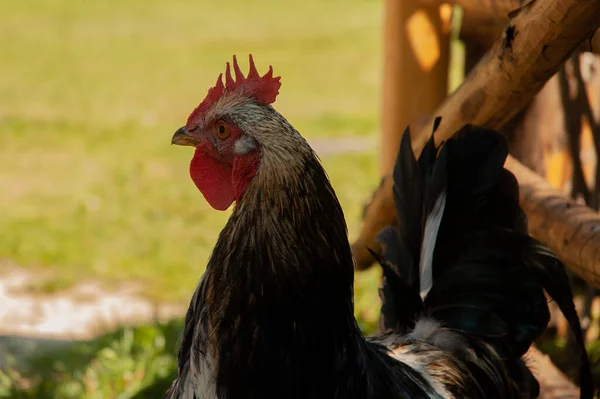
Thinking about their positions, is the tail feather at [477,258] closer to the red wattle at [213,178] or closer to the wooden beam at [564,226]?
the wooden beam at [564,226]

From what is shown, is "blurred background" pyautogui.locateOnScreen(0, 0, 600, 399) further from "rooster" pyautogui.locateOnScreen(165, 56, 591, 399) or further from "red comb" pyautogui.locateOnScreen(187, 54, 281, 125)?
"red comb" pyautogui.locateOnScreen(187, 54, 281, 125)

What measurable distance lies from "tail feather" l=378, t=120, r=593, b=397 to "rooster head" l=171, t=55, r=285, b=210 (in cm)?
71

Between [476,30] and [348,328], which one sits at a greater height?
[476,30]

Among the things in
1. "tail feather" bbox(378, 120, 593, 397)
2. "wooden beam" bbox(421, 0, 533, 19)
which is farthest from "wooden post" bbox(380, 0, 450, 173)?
"tail feather" bbox(378, 120, 593, 397)

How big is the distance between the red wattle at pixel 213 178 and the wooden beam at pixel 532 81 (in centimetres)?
82

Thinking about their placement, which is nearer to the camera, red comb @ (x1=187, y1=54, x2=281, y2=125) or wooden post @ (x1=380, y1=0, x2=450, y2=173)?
red comb @ (x1=187, y1=54, x2=281, y2=125)

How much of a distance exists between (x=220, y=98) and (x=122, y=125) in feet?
24.7

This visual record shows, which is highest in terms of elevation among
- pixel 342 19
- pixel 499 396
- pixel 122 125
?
pixel 342 19

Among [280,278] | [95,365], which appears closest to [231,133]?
[280,278]

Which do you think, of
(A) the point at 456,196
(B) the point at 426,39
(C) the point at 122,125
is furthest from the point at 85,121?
(A) the point at 456,196

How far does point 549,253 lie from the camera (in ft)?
9.02

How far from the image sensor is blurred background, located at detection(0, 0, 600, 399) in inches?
186

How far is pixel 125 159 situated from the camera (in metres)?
8.55

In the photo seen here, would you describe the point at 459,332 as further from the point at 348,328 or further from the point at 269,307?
the point at 269,307
